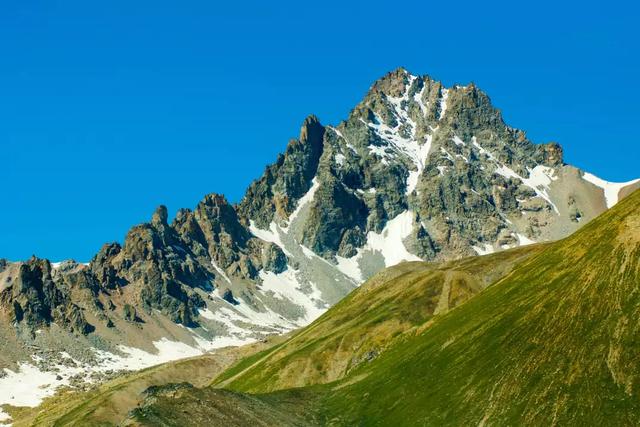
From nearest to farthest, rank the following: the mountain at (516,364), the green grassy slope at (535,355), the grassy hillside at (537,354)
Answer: the grassy hillside at (537,354), the green grassy slope at (535,355), the mountain at (516,364)

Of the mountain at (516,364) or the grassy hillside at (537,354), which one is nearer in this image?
the grassy hillside at (537,354)

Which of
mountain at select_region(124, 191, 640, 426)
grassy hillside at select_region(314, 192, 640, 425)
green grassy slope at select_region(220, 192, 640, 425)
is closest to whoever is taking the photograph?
grassy hillside at select_region(314, 192, 640, 425)

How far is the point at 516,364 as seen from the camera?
120m

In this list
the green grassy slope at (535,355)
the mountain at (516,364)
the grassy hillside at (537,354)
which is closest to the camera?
the grassy hillside at (537,354)

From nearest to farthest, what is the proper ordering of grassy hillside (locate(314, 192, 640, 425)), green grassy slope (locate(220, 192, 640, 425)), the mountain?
grassy hillside (locate(314, 192, 640, 425)) < green grassy slope (locate(220, 192, 640, 425)) < the mountain

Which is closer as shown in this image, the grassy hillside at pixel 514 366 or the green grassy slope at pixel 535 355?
the green grassy slope at pixel 535 355

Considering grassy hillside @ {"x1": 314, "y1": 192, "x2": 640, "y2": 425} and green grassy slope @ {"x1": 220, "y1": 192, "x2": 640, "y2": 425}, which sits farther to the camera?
green grassy slope @ {"x1": 220, "y1": 192, "x2": 640, "y2": 425}

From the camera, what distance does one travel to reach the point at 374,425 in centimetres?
13512

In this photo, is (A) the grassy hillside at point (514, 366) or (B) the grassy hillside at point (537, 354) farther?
(A) the grassy hillside at point (514, 366)

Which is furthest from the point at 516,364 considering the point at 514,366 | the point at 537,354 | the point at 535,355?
the point at 537,354

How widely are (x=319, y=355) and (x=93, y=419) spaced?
56.0 meters

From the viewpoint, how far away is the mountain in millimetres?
105125

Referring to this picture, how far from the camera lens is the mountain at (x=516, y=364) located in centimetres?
10512

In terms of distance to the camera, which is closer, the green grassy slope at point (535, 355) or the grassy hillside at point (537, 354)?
the grassy hillside at point (537, 354)
